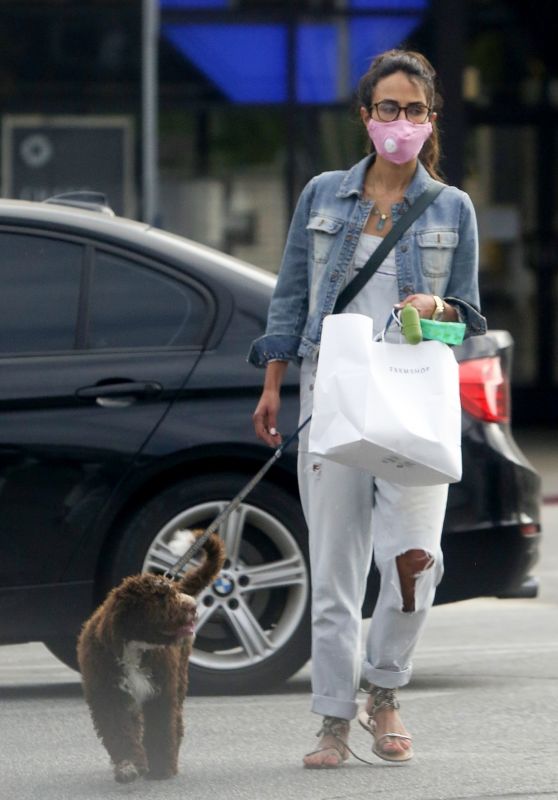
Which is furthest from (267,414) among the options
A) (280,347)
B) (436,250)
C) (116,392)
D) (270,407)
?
(116,392)

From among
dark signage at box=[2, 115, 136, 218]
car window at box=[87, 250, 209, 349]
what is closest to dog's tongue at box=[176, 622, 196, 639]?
car window at box=[87, 250, 209, 349]

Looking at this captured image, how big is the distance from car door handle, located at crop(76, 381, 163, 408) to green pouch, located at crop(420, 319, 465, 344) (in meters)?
1.46

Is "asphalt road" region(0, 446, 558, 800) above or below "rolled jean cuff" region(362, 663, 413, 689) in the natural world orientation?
below

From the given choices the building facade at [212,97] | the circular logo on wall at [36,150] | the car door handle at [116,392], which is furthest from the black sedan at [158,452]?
the building facade at [212,97]

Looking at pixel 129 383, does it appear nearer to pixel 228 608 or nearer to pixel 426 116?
pixel 228 608

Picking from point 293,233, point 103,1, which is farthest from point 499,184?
point 293,233

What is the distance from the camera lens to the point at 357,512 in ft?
15.7

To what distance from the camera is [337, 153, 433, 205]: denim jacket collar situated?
4.77 m

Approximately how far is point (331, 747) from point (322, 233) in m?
1.30

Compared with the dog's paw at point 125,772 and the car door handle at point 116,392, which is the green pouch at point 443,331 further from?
the car door handle at point 116,392

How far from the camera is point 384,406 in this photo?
175 inches

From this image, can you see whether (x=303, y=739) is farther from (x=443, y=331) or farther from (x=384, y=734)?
(x=443, y=331)

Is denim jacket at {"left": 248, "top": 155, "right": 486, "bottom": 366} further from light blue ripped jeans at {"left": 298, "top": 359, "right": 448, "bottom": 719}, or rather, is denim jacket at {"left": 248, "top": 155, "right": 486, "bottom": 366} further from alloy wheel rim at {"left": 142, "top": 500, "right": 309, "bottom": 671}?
alloy wheel rim at {"left": 142, "top": 500, "right": 309, "bottom": 671}

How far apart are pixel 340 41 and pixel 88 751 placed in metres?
11.3
